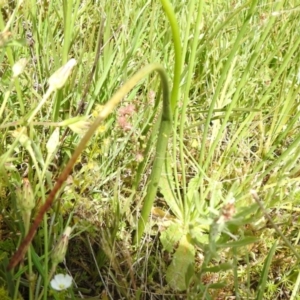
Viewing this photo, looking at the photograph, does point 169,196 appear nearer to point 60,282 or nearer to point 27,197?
point 60,282

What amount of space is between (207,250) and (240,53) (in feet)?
2.98

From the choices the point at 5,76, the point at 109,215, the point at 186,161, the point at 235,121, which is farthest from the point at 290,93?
the point at 5,76

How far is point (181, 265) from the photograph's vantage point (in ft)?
3.07

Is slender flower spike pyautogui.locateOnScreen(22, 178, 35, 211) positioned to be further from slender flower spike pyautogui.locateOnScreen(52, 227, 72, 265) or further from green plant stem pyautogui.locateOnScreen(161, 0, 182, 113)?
green plant stem pyautogui.locateOnScreen(161, 0, 182, 113)

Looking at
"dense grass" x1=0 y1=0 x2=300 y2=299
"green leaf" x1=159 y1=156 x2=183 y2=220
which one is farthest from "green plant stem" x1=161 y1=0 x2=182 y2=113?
"green leaf" x1=159 y1=156 x2=183 y2=220

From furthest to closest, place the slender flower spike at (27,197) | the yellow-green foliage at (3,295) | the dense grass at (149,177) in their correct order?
the dense grass at (149,177) → the yellow-green foliage at (3,295) → the slender flower spike at (27,197)

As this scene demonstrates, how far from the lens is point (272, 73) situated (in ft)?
4.50

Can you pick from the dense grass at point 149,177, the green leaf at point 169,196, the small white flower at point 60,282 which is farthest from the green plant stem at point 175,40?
the small white flower at point 60,282

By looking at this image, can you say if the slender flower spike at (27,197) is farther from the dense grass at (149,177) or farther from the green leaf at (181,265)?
the green leaf at (181,265)

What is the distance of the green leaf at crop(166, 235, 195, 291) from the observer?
908mm

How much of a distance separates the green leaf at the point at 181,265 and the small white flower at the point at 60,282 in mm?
232

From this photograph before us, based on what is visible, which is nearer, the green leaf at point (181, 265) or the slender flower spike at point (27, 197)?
the slender flower spike at point (27, 197)

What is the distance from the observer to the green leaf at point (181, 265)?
2.98ft

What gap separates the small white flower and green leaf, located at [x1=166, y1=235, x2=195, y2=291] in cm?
23
